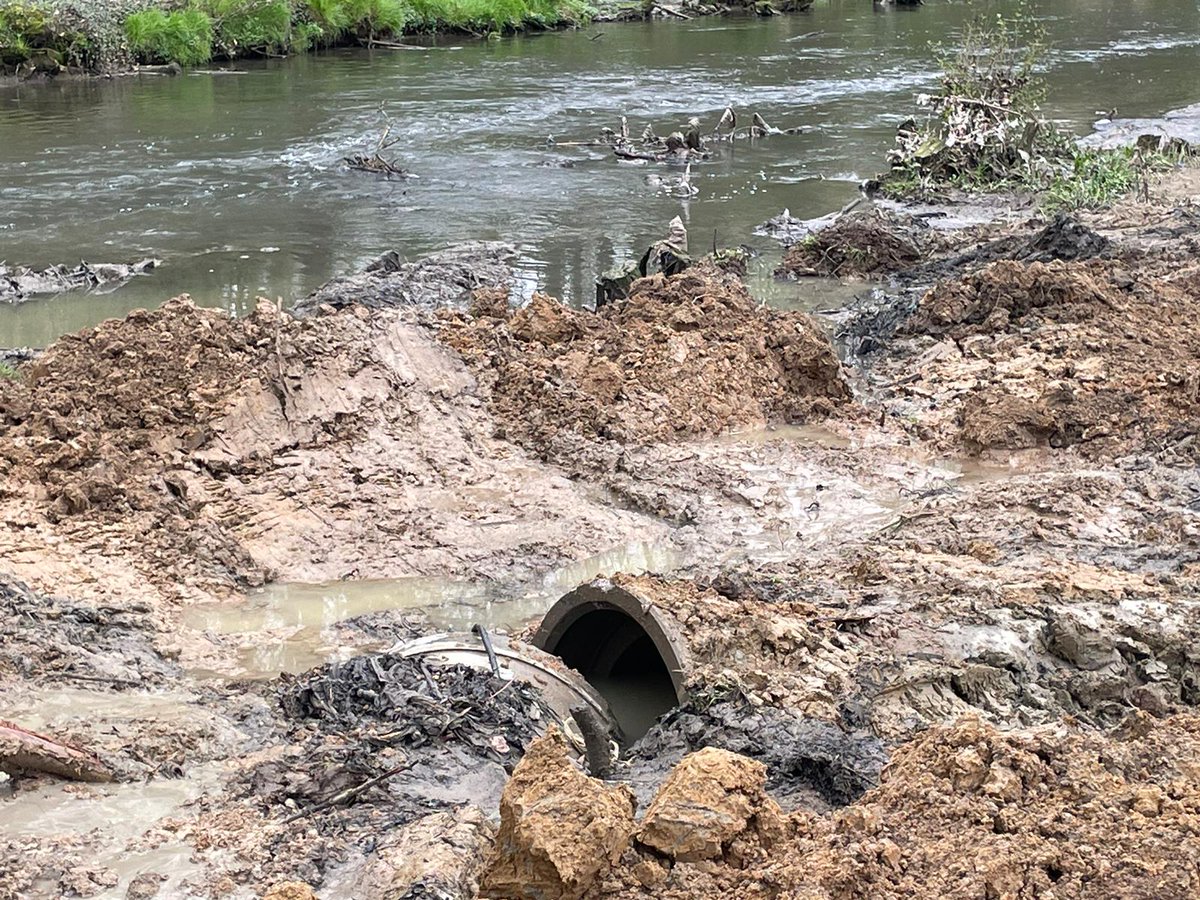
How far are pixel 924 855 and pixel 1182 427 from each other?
5975 mm

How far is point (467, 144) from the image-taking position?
21328 millimetres

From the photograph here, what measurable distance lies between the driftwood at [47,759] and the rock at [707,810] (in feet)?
8.25

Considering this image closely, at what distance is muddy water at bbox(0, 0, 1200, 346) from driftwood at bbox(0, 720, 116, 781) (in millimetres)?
7822

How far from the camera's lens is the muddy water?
15.6 meters

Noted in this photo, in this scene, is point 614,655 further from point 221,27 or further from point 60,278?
point 221,27

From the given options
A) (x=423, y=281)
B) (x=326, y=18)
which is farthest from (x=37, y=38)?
(x=423, y=281)

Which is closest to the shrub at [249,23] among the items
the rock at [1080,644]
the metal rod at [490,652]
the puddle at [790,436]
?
the puddle at [790,436]

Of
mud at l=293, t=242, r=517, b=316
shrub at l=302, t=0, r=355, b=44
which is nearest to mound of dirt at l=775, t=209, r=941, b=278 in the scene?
mud at l=293, t=242, r=517, b=316

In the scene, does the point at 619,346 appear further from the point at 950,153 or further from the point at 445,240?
the point at 950,153

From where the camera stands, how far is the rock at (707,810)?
414 cm

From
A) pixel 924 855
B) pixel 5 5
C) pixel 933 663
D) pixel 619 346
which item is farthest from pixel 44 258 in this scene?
pixel 5 5

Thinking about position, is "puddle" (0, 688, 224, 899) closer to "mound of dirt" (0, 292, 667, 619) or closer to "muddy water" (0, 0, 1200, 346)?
"mound of dirt" (0, 292, 667, 619)

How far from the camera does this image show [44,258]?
602 inches

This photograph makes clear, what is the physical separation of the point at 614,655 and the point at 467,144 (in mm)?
15680
